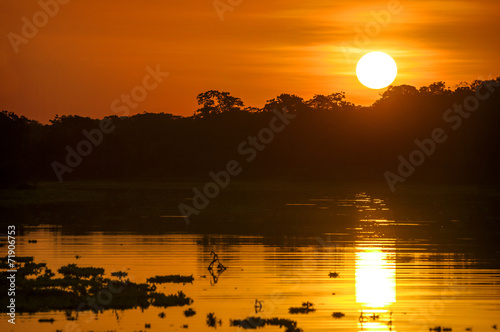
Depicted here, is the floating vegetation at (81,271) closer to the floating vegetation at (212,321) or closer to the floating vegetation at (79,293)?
the floating vegetation at (79,293)

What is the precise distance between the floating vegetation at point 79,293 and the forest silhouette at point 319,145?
114409 millimetres

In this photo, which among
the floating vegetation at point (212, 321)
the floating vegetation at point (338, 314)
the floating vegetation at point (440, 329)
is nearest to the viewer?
the floating vegetation at point (440, 329)

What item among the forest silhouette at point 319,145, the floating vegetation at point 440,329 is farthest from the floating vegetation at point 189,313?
the forest silhouette at point 319,145

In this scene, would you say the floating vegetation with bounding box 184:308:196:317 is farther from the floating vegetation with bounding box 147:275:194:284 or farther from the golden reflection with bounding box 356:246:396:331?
the floating vegetation with bounding box 147:275:194:284

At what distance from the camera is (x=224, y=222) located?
5597cm

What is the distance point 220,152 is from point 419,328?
14923cm

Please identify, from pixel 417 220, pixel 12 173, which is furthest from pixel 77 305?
pixel 12 173

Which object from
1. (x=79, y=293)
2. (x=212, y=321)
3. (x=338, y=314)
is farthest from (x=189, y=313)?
(x=79, y=293)

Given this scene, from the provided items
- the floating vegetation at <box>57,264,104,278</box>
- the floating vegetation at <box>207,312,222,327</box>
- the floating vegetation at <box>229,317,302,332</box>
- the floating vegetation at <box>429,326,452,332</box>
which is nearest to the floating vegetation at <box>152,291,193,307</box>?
the floating vegetation at <box>207,312,222,327</box>

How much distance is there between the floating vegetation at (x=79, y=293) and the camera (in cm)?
2302

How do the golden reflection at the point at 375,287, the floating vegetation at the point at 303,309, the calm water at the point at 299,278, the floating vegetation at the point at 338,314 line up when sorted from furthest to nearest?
1. the floating vegetation at the point at 303,309
2. the floating vegetation at the point at 338,314
3. the golden reflection at the point at 375,287
4. the calm water at the point at 299,278

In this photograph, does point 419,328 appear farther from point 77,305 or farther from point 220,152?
point 220,152

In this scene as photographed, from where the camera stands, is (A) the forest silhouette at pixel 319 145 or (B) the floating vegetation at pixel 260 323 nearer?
(B) the floating vegetation at pixel 260 323

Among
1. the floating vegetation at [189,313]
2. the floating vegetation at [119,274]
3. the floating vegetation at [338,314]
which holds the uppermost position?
the floating vegetation at [119,274]
